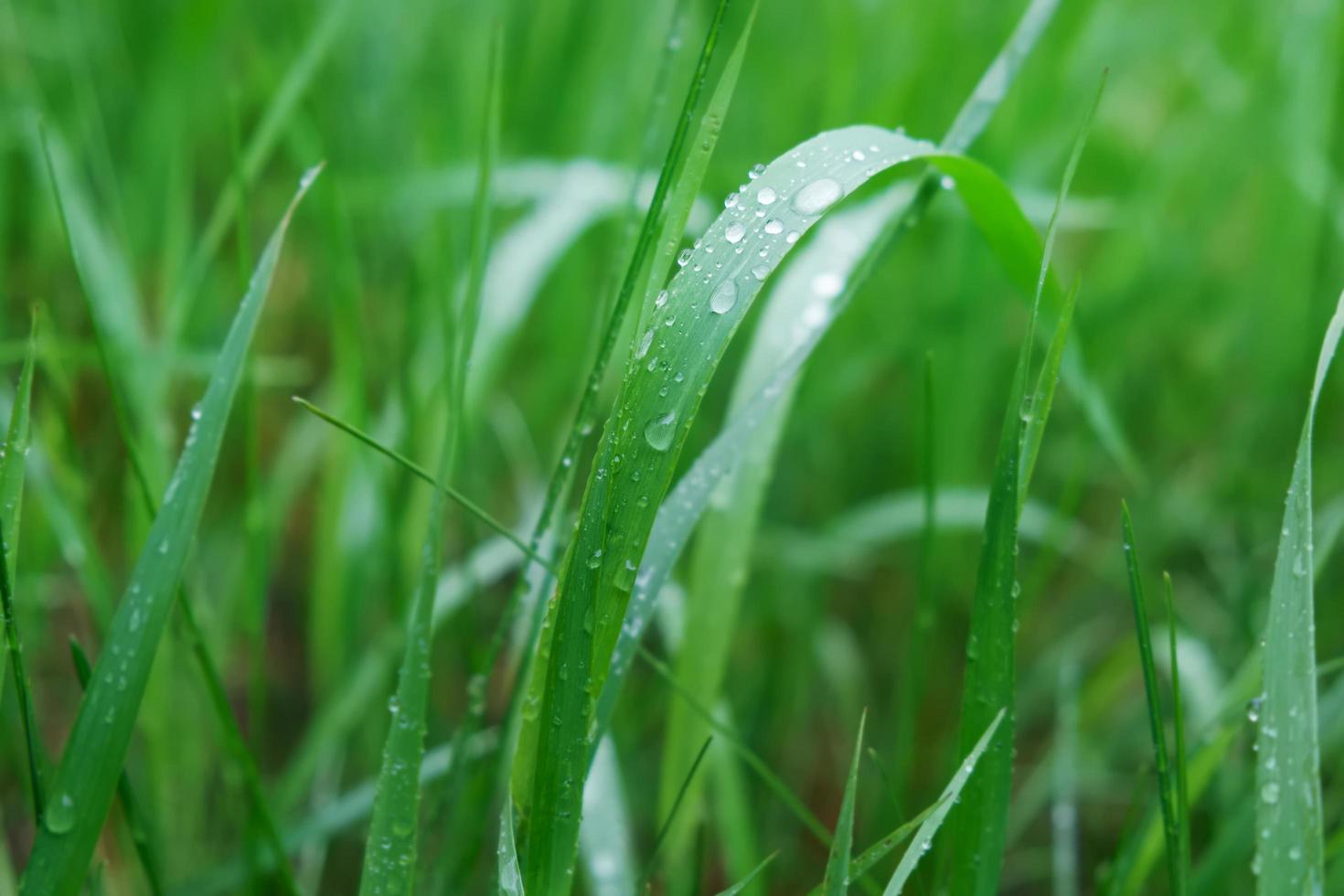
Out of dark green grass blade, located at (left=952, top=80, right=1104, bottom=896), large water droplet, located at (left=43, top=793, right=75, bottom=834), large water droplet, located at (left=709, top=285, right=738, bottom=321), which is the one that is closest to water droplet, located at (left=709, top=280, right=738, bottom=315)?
large water droplet, located at (left=709, top=285, right=738, bottom=321)

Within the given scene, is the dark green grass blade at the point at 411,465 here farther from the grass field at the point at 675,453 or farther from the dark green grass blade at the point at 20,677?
the dark green grass blade at the point at 20,677

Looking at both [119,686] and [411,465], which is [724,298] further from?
[119,686]

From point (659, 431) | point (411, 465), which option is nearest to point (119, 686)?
point (411, 465)

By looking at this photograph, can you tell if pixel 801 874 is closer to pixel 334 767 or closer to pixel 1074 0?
pixel 334 767

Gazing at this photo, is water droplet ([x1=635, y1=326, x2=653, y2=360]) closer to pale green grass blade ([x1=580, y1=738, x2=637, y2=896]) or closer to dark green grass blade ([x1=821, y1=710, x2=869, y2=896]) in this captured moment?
dark green grass blade ([x1=821, y1=710, x2=869, y2=896])

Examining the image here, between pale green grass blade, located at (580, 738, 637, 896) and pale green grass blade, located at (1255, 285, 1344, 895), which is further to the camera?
pale green grass blade, located at (580, 738, 637, 896)

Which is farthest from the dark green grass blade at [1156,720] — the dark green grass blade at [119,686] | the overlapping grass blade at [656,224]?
the dark green grass blade at [119,686]

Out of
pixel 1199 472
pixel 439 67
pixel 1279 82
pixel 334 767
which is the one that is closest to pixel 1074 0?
pixel 1279 82
